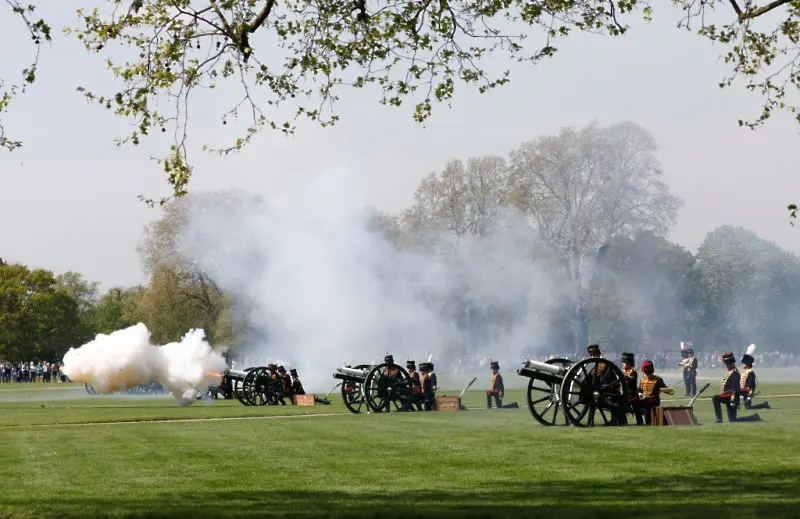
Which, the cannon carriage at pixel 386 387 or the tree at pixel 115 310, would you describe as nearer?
the cannon carriage at pixel 386 387

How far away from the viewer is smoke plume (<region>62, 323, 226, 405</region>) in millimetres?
43719

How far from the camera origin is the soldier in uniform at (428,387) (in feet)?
104

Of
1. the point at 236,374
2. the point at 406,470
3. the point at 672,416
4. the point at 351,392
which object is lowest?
the point at 406,470

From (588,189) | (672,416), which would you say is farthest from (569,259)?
(672,416)

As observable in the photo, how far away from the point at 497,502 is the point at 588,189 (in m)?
54.8

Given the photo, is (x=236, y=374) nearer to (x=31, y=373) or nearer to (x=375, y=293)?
(x=375, y=293)

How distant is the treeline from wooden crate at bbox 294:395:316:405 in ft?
88.2

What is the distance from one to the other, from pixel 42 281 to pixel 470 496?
3995 inches

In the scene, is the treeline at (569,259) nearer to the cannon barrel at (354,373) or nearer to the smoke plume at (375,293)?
the smoke plume at (375,293)

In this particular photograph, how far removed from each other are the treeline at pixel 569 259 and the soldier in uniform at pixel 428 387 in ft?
108

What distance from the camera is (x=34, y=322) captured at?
105312 mm

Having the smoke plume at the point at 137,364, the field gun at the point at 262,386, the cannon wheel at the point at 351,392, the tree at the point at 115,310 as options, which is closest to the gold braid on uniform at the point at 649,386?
the cannon wheel at the point at 351,392

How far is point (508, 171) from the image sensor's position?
226 feet

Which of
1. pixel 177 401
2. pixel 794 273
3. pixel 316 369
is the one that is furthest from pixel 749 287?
pixel 177 401
